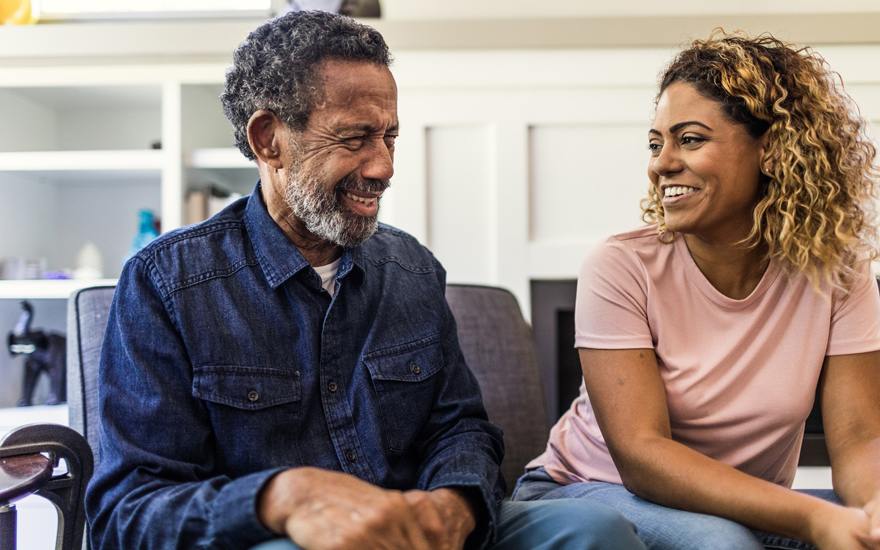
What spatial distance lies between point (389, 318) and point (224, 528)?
0.42 meters

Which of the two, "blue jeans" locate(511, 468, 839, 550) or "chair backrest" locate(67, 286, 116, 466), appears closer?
"blue jeans" locate(511, 468, 839, 550)

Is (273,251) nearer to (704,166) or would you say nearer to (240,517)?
(240,517)

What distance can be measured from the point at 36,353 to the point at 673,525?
2078mm

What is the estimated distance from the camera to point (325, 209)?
1078 millimetres

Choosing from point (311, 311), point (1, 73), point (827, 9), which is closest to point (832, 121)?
point (311, 311)

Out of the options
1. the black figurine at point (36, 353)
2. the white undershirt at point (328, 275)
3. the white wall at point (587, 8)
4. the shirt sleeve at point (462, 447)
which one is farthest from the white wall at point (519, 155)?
the black figurine at point (36, 353)

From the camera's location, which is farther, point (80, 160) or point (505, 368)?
point (80, 160)

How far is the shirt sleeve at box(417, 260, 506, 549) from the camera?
A: 37.1 inches

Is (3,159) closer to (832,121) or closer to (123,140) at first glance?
(123,140)

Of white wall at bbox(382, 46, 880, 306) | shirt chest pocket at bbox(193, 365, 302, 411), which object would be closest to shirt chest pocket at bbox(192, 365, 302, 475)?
shirt chest pocket at bbox(193, 365, 302, 411)

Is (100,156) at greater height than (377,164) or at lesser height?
greater

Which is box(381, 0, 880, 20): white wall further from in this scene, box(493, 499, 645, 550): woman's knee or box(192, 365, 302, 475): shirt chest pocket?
box(493, 499, 645, 550): woman's knee

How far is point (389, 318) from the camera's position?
1145 mm

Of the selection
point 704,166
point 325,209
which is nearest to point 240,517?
point 325,209
